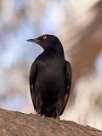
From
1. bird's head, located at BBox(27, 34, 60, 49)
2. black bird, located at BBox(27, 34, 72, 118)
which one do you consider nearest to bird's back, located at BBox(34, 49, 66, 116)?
black bird, located at BBox(27, 34, 72, 118)

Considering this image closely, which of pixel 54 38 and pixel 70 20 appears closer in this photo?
pixel 54 38

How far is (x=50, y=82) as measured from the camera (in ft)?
18.2

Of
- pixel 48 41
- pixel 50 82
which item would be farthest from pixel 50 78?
pixel 48 41

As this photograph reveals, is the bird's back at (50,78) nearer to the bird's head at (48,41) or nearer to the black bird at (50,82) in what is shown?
the black bird at (50,82)

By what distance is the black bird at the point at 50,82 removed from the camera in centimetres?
553

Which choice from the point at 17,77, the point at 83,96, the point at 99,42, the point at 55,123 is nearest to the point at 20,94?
the point at 17,77

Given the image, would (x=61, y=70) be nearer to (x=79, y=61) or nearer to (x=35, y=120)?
(x=79, y=61)

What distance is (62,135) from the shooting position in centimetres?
402

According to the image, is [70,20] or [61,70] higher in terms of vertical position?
[70,20]

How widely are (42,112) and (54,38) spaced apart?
34.8 inches

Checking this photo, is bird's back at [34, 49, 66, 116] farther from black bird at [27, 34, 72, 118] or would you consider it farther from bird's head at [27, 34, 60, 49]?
bird's head at [27, 34, 60, 49]

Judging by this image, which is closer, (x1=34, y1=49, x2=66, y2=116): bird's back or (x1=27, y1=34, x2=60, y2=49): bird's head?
(x1=34, y1=49, x2=66, y2=116): bird's back

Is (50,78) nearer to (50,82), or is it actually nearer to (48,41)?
(50,82)

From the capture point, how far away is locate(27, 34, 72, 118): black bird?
18.1ft
